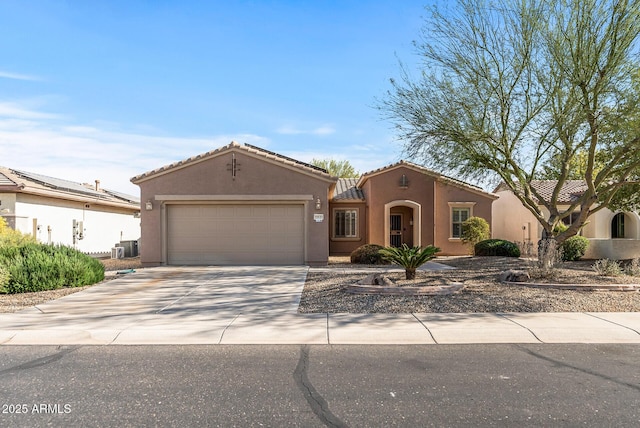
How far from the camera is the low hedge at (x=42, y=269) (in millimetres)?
11102

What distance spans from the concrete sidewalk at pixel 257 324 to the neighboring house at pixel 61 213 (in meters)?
9.25

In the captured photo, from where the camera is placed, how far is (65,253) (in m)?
12.7

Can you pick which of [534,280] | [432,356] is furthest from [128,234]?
[432,356]

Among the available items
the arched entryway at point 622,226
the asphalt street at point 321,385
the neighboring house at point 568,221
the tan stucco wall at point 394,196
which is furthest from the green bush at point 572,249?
the asphalt street at point 321,385

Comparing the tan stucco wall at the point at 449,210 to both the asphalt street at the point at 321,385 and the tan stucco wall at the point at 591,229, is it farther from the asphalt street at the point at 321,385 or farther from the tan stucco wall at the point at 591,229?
the asphalt street at the point at 321,385

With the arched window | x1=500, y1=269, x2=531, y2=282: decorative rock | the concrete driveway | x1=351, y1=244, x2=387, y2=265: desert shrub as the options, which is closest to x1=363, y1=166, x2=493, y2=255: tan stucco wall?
x1=351, y1=244, x2=387, y2=265: desert shrub

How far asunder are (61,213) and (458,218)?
17680 millimetres

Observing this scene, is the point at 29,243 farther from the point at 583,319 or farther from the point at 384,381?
the point at 583,319

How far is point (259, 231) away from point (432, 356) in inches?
465

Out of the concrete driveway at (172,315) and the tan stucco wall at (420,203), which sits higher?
the tan stucco wall at (420,203)

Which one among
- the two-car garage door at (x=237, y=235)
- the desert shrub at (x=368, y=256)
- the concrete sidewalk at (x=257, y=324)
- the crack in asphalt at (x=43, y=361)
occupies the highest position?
the two-car garage door at (x=237, y=235)

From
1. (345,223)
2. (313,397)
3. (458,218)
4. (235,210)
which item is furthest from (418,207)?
(313,397)

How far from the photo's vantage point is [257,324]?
26.2 ft

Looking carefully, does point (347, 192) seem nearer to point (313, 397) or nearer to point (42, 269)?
point (42, 269)
